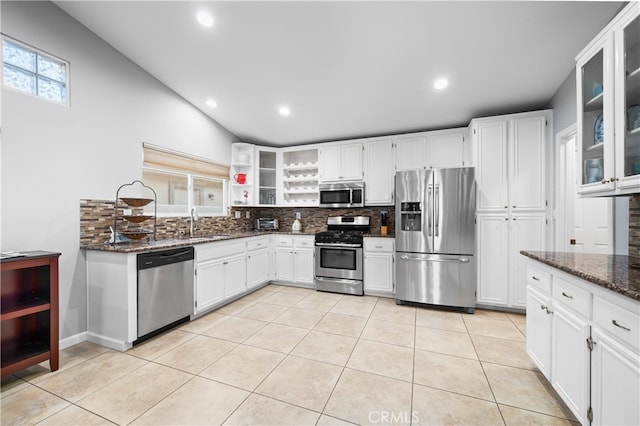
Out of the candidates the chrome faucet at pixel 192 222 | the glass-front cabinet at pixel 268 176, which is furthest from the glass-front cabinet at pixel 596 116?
the chrome faucet at pixel 192 222

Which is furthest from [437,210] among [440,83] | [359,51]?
[359,51]

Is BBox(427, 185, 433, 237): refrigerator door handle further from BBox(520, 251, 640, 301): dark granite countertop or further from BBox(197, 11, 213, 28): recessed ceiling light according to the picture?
BBox(197, 11, 213, 28): recessed ceiling light

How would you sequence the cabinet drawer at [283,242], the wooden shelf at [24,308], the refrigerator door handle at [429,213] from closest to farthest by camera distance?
1. the wooden shelf at [24,308]
2. the refrigerator door handle at [429,213]
3. the cabinet drawer at [283,242]

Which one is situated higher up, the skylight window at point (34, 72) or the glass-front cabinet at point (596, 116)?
the skylight window at point (34, 72)

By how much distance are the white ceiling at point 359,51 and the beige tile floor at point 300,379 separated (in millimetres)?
2735

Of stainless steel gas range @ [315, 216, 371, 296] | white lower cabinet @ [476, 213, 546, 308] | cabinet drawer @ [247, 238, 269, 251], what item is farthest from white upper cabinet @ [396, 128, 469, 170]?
cabinet drawer @ [247, 238, 269, 251]

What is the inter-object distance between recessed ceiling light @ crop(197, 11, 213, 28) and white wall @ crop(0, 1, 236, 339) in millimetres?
1276

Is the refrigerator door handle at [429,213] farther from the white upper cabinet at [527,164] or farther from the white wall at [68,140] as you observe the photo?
the white wall at [68,140]

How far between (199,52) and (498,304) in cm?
464

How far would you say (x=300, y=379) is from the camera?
2012 mm

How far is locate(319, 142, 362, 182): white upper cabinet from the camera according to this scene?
14.5 ft

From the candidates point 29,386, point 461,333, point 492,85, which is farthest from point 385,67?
point 29,386

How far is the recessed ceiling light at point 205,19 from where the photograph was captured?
7.78 ft

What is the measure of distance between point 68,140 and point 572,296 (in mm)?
4191
